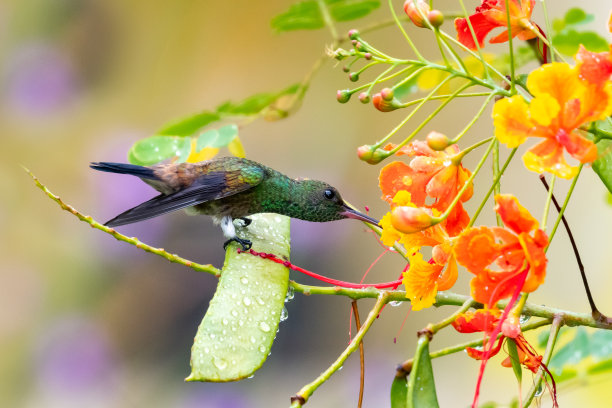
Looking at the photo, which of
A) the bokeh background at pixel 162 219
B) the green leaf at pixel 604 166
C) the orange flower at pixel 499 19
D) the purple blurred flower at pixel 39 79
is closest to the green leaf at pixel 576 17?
the orange flower at pixel 499 19

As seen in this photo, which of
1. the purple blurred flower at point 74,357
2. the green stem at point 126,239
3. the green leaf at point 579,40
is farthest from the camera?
the purple blurred flower at point 74,357

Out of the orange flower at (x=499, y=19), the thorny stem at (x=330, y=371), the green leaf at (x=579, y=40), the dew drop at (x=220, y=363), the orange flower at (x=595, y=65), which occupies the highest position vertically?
the green leaf at (x=579, y=40)

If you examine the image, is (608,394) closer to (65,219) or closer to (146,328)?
(146,328)

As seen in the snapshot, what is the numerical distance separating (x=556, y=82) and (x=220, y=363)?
1.18 feet

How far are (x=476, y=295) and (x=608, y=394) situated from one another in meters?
1.30

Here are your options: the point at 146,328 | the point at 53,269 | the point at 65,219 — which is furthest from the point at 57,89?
the point at 146,328

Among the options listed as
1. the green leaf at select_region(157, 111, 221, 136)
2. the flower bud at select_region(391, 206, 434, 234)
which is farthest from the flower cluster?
the green leaf at select_region(157, 111, 221, 136)

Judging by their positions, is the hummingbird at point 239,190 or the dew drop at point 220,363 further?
the hummingbird at point 239,190

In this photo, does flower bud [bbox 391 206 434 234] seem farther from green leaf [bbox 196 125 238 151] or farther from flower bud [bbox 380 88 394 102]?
green leaf [bbox 196 125 238 151]

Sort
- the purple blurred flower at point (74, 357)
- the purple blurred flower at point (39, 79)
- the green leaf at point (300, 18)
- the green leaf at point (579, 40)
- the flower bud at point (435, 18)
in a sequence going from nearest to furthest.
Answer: the flower bud at point (435, 18), the green leaf at point (579, 40), the green leaf at point (300, 18), the purple blurred flower at point (74, 357), the purple blurred flower at point (39, 79)

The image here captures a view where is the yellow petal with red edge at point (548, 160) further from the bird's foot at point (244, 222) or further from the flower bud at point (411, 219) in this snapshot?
the bird's foot at point (244, 222)

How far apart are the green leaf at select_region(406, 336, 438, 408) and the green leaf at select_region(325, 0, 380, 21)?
2.36 ft

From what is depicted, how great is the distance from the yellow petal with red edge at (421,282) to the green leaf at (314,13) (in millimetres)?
632

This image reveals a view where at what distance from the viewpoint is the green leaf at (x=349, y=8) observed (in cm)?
110
